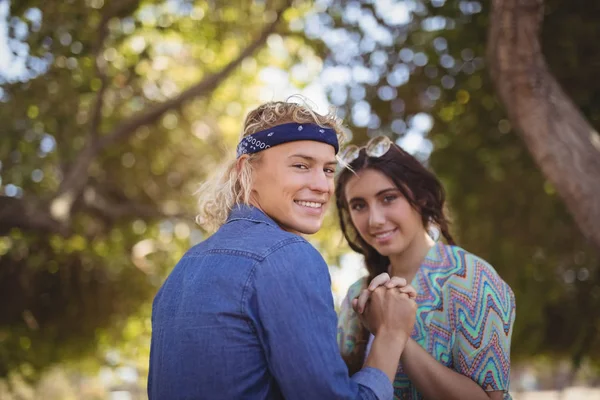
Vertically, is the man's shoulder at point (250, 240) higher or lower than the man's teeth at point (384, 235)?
higher

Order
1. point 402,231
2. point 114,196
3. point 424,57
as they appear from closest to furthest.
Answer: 1. point 402,231
2. point 424,57
3. point 114,196

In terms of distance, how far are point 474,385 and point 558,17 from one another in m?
4.90

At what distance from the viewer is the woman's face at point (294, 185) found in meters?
2.19

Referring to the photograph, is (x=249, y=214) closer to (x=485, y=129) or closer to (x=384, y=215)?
(x=384, y=215)

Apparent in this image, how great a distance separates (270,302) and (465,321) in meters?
1.05

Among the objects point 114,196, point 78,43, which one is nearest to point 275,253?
point 78,43

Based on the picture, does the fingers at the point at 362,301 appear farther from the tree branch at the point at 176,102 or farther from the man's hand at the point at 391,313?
the tree branch at the point at 176,102

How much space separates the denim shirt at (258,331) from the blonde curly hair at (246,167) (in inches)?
12.9

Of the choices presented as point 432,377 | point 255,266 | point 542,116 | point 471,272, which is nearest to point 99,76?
point 542,116

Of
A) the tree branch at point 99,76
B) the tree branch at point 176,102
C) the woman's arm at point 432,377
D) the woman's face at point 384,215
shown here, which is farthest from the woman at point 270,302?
the tree branch at point 176,102

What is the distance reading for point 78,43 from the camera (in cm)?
643

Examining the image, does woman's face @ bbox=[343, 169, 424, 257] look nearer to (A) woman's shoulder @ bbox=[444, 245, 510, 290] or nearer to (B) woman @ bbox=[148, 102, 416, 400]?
(A) woman's shoulder @ bbox=[444, 245, 510, 290]

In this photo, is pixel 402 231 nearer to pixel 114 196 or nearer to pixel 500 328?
pixel 500 328

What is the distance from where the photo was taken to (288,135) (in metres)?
2.20
